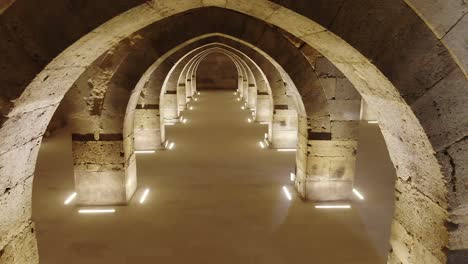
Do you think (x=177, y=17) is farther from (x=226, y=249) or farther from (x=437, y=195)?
(x=437, y=195)

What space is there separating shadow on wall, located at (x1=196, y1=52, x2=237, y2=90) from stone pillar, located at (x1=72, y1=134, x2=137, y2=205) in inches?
844

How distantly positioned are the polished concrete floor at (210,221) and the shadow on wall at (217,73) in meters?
18.8

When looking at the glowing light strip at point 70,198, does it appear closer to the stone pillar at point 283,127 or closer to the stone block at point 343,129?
the stone block at point 343,129

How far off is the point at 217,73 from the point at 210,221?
74.0 ft

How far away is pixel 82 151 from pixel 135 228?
163cm

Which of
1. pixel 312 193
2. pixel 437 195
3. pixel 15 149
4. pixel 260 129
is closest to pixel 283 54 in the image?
pixel 312 193

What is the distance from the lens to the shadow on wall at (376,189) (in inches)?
213

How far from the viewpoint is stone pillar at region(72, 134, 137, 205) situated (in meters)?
6.15

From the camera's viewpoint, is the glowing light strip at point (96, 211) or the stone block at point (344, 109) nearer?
the glowing light strip at point (96, 211)

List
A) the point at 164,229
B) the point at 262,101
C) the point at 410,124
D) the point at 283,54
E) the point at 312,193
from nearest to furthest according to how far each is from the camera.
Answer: the point at 410,124 < the point at 164,229 < the point at 283,54 < the point at 312,193 < the point at 262,101

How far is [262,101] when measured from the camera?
46.9 ft

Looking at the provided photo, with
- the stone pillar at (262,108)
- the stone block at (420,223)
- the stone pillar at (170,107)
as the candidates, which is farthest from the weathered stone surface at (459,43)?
the stone pillar at (170,107)

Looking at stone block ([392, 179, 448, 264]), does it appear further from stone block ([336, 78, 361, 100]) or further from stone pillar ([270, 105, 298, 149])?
stone pillar ([270, 105, 298, 149])

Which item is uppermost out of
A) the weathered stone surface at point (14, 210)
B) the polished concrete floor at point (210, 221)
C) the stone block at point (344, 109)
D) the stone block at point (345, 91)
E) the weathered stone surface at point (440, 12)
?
the weathered stone surface at point (440, 12)
